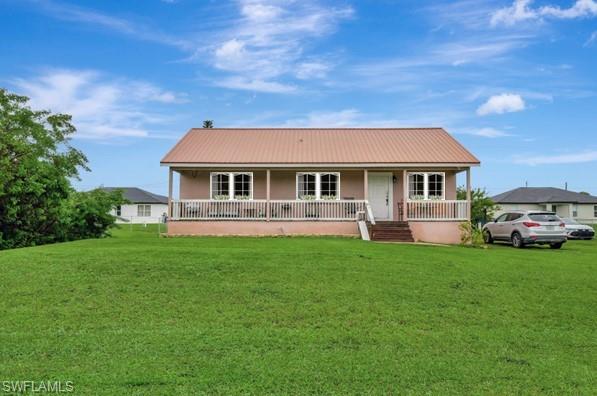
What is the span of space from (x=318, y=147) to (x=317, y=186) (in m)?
2.49

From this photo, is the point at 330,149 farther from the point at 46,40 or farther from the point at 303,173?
the point at 46,40

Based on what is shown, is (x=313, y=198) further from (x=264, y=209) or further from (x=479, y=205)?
(x=479, y=205)

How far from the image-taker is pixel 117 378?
491 cm

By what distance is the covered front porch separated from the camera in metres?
20.2

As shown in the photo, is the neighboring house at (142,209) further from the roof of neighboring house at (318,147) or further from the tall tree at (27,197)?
the tall tree at (27,197)

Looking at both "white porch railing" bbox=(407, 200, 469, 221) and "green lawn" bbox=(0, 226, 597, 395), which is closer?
"green lawn" bbox=(0, 226, 597, 395)

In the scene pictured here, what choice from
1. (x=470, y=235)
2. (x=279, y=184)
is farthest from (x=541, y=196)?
(x=279, y=184)

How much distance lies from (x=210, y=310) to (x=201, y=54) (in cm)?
1378

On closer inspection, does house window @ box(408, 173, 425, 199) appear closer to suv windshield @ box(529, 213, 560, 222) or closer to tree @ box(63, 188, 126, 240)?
suv windshield @ box(529, 213, 560, 222)

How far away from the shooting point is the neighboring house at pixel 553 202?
49.3 meters

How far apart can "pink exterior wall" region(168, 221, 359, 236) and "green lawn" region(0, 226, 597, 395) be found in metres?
8.60

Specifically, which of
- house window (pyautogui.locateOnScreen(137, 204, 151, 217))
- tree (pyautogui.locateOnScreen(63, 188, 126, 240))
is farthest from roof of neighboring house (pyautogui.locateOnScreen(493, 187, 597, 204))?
tree (pyautogui.locateOnScreen(63, 188, 126, 240))

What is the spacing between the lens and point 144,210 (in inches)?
2169

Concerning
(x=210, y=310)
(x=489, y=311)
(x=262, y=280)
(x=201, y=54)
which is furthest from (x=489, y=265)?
(x=201, y=54)
